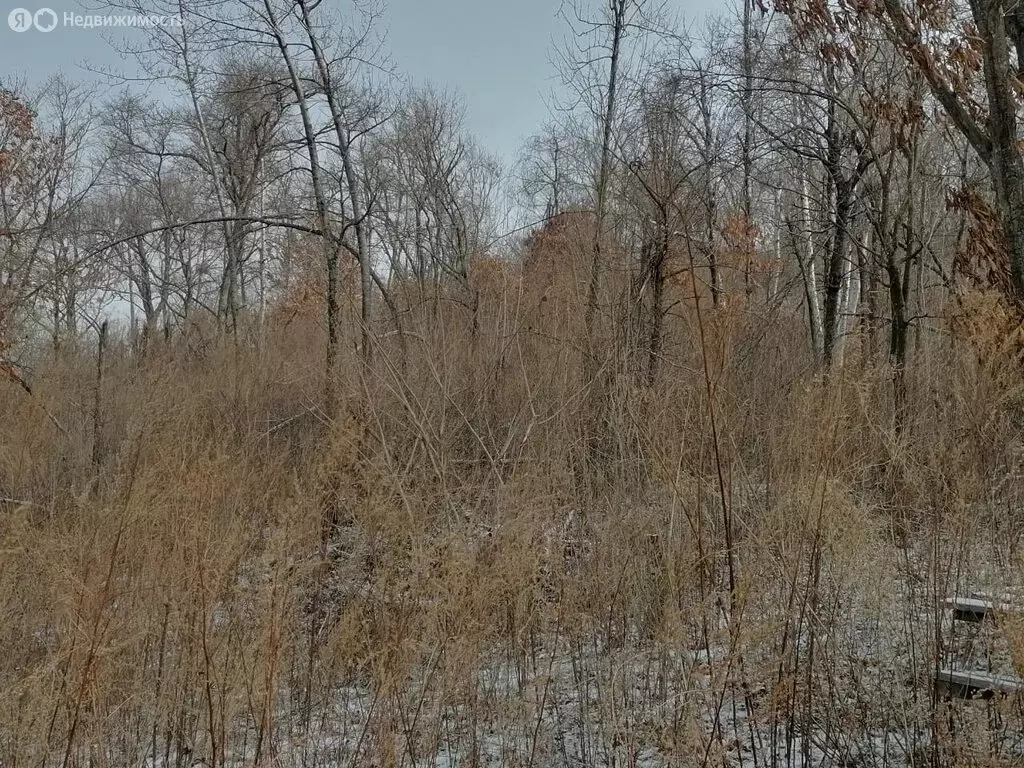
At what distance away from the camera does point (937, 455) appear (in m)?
3.58

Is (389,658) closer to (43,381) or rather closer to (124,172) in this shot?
(43,381)

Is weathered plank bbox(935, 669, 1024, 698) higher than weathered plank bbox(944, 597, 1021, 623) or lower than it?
lower

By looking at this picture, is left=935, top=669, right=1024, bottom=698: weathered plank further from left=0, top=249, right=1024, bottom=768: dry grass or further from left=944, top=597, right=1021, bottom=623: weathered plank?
left=944, top=597, right=1021, bottom=623: weathered plank

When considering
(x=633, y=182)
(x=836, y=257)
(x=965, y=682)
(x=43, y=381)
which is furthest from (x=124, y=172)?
(x=965, y=682)

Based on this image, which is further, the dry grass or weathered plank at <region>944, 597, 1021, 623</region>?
weathered plank at <region>944, 597, 1021, 623</region>

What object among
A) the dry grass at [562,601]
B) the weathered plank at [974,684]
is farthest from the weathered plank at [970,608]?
the weathered plank at [974,684]

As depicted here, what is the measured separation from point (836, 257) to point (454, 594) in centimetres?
543

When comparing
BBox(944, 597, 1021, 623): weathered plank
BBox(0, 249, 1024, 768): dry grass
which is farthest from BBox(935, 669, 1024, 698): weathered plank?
BBox(944, 597, 1021, 623): weathered plank

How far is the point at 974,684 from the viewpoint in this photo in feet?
7.86

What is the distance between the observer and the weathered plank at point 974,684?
2.29 meters

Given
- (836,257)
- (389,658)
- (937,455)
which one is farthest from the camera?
(836,257)

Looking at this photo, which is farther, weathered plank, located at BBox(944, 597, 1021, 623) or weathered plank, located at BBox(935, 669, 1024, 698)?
weathered plank, located at BBox(944, 597, 1021, 623)

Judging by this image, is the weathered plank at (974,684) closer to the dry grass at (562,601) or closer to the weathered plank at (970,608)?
the dry grass at (562,601)

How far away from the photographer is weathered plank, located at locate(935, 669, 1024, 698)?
7.52 feet
